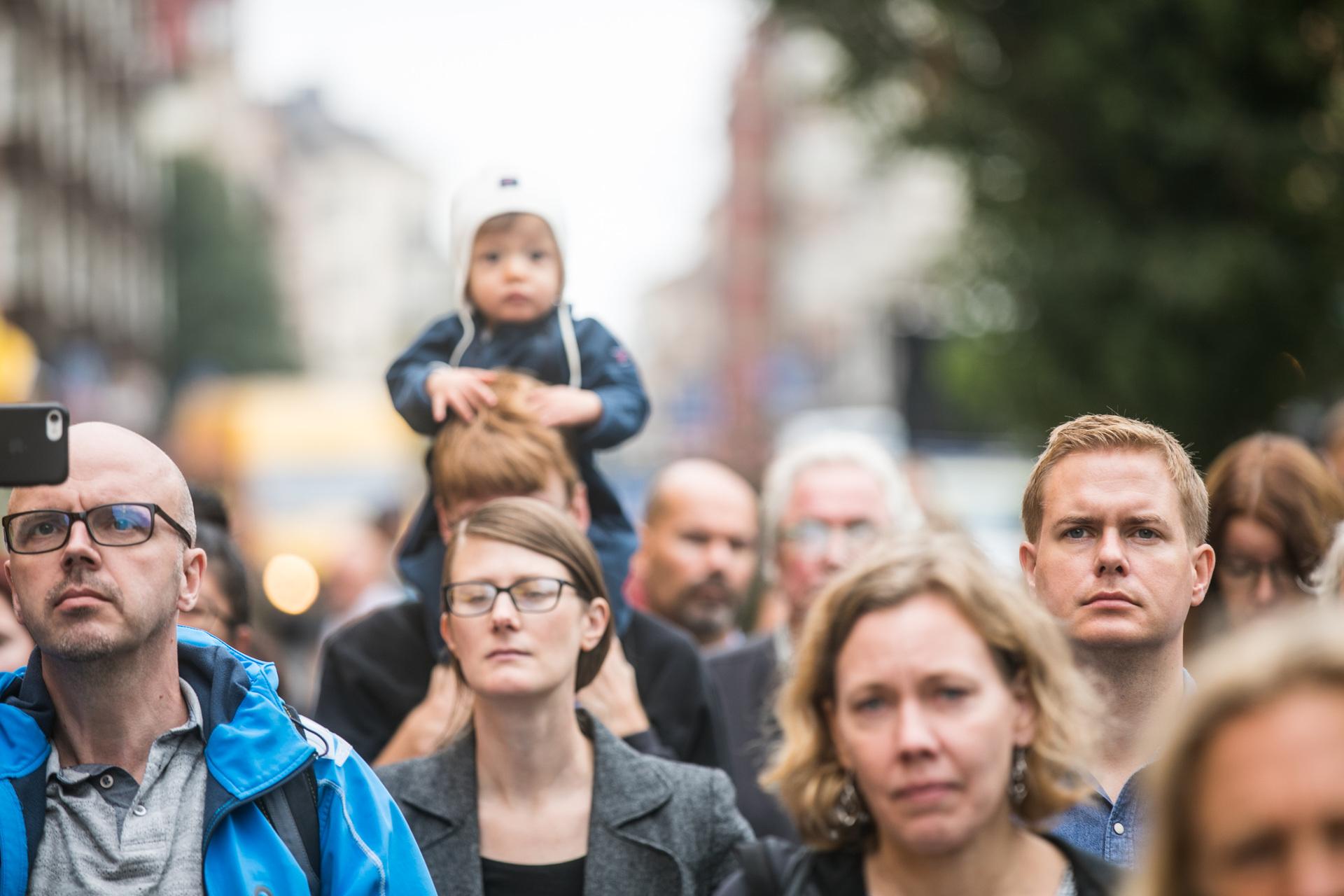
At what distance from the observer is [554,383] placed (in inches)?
207

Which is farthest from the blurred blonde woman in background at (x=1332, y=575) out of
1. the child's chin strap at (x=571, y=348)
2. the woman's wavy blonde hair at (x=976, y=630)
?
the child's chin strap at (x=571, y=348)

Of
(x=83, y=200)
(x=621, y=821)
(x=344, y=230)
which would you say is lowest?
(x=621, y=821)

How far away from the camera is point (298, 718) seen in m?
3.67

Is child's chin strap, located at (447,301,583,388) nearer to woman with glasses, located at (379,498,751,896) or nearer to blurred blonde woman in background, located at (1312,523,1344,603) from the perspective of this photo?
woman with glasses, located at (379,498,751,896)

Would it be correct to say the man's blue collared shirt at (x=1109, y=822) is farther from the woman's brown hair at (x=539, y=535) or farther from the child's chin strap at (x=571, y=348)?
the child's chin strap at (x=571, y=348)

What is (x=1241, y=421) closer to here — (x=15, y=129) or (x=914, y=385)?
(x=914, y=385)

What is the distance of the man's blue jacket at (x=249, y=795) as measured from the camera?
133 inches

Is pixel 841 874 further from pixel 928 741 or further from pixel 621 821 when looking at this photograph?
pixel 621 821

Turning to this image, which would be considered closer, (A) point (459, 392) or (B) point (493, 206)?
(A) point (459, 392)

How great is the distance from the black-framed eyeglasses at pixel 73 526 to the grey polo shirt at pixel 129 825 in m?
0.39

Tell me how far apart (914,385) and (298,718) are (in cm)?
1831

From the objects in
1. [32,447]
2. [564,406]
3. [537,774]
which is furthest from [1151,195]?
[32,447]

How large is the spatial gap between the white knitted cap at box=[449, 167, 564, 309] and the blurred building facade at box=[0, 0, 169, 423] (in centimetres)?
2293

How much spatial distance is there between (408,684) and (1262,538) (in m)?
2.47
